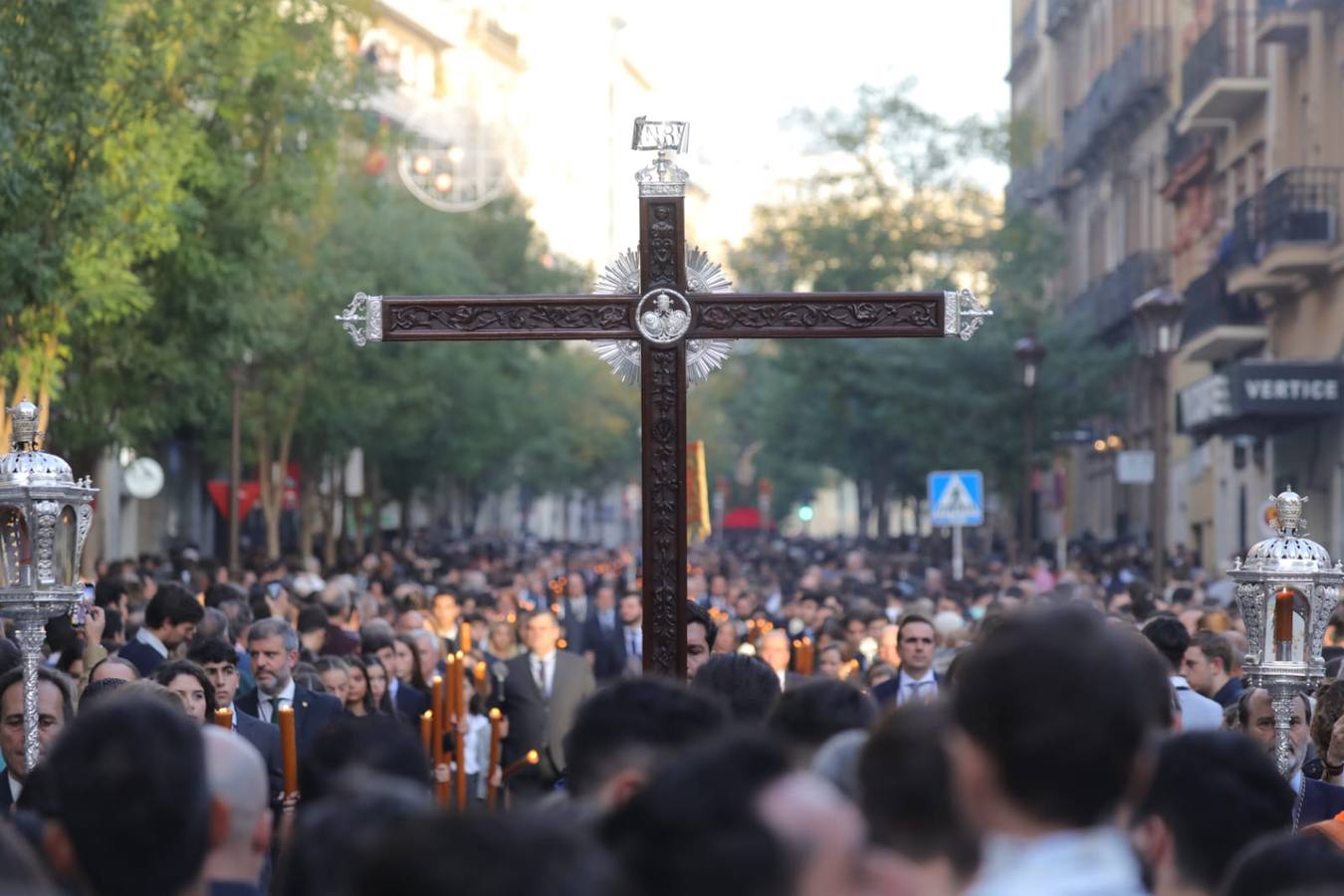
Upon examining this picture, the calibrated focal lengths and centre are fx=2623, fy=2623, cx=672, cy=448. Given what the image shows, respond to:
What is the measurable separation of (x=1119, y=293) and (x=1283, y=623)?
4393 centimetres

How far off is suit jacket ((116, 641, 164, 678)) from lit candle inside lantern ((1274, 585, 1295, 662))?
215 inches

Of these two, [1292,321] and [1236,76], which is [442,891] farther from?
[1236,76]

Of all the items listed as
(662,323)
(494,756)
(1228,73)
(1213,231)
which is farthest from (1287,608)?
(1213,231)

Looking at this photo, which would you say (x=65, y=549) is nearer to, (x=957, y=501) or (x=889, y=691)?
(x=889, y=691)

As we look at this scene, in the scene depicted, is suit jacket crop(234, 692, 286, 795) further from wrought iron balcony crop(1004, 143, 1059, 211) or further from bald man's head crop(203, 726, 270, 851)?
wrought iron balcony crop(1004, 143, 1059, 211)

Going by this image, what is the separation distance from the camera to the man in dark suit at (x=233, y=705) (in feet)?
33.6

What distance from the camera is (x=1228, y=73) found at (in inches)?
1577

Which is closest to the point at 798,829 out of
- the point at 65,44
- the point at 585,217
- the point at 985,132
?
the point at 65,44

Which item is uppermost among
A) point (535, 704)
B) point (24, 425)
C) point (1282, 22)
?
point (1282, 22)

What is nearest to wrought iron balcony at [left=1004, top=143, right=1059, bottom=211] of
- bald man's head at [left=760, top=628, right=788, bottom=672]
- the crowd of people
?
bald man's head at [left=760, top=628, right=788, bottom=672]

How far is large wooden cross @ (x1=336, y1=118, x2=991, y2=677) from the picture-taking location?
34.7ft

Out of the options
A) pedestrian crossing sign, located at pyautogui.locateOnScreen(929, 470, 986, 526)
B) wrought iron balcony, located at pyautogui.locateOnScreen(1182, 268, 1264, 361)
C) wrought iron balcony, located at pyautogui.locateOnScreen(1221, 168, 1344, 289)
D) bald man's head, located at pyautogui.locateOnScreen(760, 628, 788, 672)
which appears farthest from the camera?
wrought iron balcony, located at pyautogui.locateOnScreen(1182, 268, 1264, 361)

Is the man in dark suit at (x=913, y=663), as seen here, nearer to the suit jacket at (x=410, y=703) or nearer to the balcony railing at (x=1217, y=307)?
the suit jacket at (x=410, y=703)

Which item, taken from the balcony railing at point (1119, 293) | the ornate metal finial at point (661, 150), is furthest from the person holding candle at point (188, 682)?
the balcony railing at point (1119, 293)
